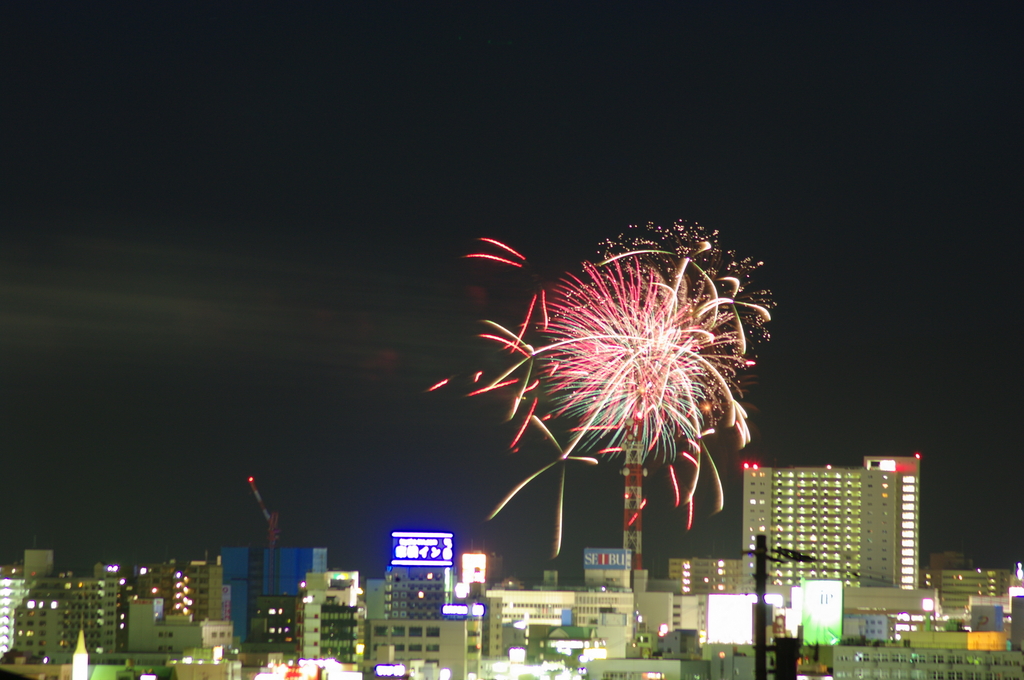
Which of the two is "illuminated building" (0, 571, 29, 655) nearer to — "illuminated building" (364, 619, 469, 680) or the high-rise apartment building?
"illuminated building" (364, 619, 469, 680)

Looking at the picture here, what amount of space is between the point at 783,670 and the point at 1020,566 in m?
23.9

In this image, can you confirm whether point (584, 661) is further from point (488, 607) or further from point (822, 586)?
point (822, 586)

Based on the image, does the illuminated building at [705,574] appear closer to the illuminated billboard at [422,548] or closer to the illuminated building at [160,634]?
the illuminated billboard at [422,548]

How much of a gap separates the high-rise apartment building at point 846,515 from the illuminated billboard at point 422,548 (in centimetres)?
1228

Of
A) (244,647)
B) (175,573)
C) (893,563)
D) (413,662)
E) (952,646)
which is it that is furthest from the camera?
(893,563)

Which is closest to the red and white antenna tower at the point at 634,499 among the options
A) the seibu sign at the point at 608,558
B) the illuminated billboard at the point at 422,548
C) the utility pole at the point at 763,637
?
the seibu sign at the point at 608,558

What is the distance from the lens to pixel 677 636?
20.4 m

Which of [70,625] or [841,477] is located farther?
[841,477]

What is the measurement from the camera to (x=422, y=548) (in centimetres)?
2053

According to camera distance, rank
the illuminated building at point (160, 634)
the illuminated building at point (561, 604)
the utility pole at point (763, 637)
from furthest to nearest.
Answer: the illuminated building at point (561, 604)
the illuminated building at point (160, 634)
the utility pole at point (763, 637)

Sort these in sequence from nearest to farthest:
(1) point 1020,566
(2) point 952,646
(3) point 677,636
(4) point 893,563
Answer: (2) point 952,646, (3) point 677,636, (1) point 1020,566, (4) point 893,563

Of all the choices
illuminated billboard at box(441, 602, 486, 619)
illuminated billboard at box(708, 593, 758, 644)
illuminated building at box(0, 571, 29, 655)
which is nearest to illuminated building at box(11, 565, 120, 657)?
illuminated building at box(0, 571, 29, 655)

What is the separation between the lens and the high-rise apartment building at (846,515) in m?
31.5

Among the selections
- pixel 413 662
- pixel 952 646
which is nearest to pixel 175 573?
pixel 413 662
